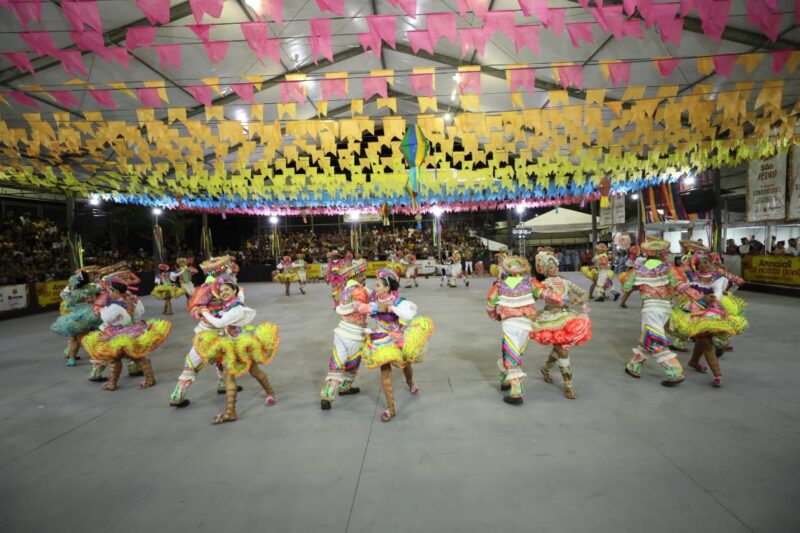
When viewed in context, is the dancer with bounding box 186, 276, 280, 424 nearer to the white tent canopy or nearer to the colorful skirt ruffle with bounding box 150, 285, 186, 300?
the colorful skirt ruffle with bounding box 150, 285, 186, 300

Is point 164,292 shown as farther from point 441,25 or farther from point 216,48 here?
point 441,25

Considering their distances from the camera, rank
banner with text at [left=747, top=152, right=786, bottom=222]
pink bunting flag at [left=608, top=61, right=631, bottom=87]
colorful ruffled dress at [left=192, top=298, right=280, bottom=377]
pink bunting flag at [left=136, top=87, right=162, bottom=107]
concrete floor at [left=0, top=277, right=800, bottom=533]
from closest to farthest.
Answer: concrete floor at [left=0, top=277, right=800, bottom=533]
colorful ruffled dress at [left=192, top=298, right=280, bottom=377]
pink bunting flag at [left=608, top=61, right=631, bottom=87]
pink bunting flag at [left=136, top=87, right=162, bottom=107]
banner with text at [left=747, top=152, right=786, bottom=222]

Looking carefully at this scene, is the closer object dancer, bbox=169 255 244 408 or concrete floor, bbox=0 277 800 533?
concrete floor, bbox=0 277 800 533

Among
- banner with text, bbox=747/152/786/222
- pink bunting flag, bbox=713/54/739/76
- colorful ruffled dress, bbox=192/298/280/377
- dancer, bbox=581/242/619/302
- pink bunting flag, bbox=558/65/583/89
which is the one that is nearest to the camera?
colorful ruffled dress, bbox=192/298/280/377

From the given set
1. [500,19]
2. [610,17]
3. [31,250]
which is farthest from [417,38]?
[31,250]

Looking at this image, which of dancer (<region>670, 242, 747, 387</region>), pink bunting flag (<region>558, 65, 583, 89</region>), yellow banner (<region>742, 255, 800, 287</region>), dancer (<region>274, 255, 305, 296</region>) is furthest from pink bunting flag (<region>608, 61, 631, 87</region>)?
dancer (<region>274, 255, 305, 296</region>)

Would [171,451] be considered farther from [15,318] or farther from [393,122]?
[15,318]

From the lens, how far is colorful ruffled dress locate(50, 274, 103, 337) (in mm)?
6105

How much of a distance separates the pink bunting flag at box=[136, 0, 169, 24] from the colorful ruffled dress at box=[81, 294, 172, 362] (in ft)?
10.8

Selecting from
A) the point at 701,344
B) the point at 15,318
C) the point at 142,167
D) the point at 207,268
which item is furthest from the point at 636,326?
the point at 15,318

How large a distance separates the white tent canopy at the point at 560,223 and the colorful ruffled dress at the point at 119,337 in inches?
765

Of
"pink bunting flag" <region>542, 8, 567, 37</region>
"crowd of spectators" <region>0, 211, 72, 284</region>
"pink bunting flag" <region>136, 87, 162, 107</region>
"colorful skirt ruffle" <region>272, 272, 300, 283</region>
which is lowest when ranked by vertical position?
"colorful skirt ruffle" <region>272, 272, 300, 283</region>

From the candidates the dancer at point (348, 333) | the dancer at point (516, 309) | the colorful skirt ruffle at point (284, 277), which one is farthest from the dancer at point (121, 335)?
the colorful skirt ruffle at point (284, 277)

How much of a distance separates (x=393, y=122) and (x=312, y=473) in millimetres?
7574
